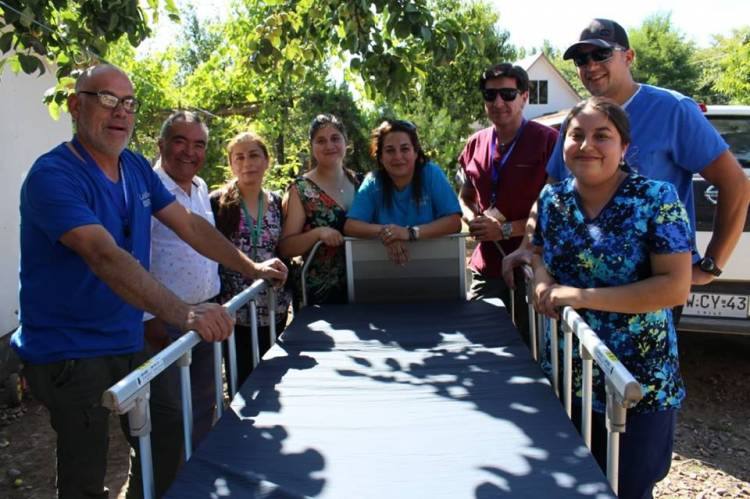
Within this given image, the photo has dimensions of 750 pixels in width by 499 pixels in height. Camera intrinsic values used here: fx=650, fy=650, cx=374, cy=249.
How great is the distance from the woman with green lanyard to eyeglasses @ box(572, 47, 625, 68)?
1.77 m

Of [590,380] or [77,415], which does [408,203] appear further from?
[77,415]

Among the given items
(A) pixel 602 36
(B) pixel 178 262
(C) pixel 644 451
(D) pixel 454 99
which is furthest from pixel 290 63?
(D) pixel 454 99

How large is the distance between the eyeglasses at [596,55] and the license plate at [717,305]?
7.17ft

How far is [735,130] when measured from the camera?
458 cm

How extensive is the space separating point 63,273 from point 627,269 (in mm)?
1888

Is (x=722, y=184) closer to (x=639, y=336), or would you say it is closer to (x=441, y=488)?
(x=639, y=336)

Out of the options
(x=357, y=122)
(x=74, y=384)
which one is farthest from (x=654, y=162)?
(x=357, y=122)

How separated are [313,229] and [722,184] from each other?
82.0 inches

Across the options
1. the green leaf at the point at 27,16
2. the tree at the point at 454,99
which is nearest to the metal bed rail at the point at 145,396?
the green leaf at the point at 27,16

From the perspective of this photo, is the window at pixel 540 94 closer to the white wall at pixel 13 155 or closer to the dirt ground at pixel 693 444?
the dirt ground at pixel 693 444

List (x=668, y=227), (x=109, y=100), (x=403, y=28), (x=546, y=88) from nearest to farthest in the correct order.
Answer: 1. (x=668, y=227)
2. (x=109, y=100)
3. (x=403, y=28)
4. (x=546, y=88)

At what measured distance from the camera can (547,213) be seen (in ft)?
7.68

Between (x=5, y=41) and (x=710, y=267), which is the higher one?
(x=5, y=41)

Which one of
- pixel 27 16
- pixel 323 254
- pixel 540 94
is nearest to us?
pixel 27 16
